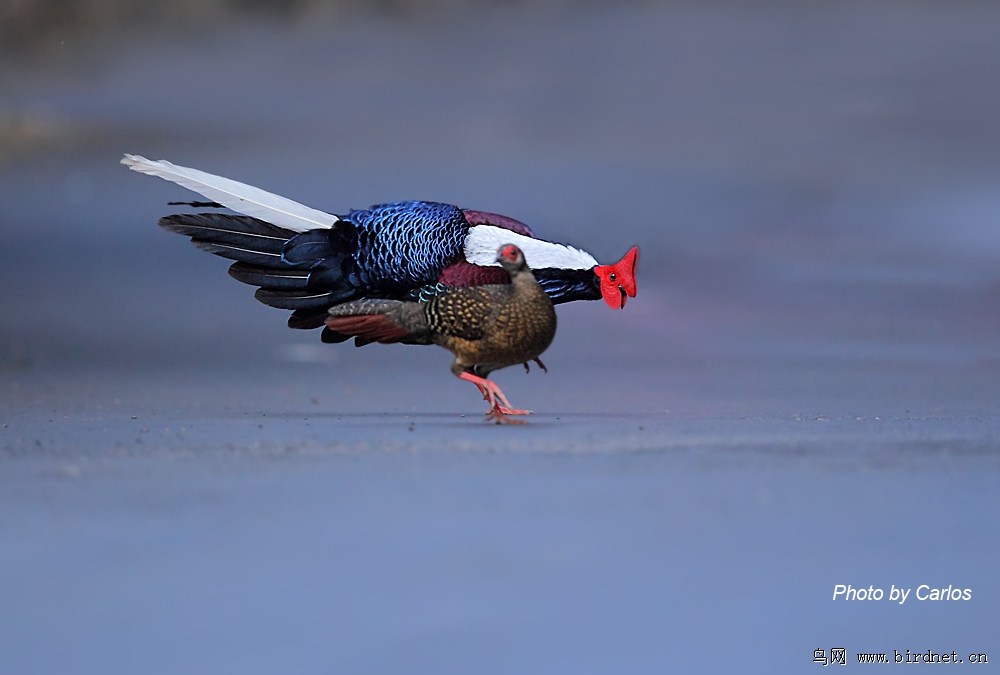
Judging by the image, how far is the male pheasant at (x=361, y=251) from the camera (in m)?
4.79

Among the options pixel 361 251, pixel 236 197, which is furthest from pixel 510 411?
pixel 236 197

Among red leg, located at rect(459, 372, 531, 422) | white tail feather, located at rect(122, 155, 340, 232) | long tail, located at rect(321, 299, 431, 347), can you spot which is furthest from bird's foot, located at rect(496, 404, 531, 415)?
white tail feather, located at rect(122, 155, 340, 232)

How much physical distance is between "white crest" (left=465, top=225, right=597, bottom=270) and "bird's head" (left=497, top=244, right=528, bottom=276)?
3.9 inches

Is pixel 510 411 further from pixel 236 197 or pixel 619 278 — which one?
pixel 236 197

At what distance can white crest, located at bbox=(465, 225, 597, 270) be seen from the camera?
15.6 feet

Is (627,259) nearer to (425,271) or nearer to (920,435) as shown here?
(425,271)

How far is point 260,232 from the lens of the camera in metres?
5.01

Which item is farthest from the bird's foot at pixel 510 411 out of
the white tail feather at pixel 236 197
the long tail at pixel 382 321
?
the white tail feather at pixel 236 197

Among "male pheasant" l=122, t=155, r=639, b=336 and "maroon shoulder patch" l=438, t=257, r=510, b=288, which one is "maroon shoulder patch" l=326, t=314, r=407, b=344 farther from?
"maroon shoulder patch" l=438, t=257, r=510, b=288

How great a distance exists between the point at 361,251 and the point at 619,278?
43.4 inches

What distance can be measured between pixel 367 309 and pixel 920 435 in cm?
227

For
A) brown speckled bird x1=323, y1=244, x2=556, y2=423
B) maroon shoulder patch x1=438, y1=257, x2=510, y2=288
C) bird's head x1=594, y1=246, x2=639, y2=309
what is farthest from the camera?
bird's head x1=594, y1=246, x2=639, y2=309

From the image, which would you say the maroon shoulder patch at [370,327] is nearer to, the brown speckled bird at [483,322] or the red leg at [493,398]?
the brown speckled bird at [483,322]

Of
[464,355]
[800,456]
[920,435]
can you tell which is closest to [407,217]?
[464,355]
